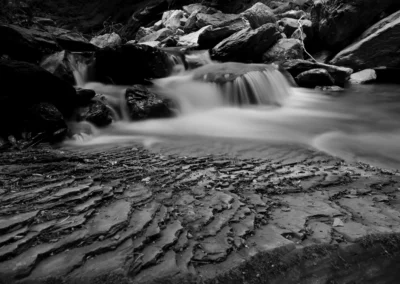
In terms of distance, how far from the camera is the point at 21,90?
545 centimetres

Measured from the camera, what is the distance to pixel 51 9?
24.2 metres

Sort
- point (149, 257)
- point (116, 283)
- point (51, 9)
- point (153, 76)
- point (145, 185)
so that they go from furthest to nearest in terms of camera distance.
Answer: point (51, 9), point (153, 76), point (145, 185), point (149, 257), point (116, 283)

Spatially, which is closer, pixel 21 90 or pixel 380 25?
pixel 21 90

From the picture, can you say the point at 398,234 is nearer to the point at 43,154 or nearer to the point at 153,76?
the point at 43,154

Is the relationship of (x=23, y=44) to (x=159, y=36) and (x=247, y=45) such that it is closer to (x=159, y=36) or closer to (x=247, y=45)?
(x=247, y=45)

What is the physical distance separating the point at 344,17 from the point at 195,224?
13.7m

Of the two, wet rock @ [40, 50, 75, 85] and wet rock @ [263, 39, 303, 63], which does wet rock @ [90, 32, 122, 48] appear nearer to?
wet rock @ [40, 50, 75, 85]

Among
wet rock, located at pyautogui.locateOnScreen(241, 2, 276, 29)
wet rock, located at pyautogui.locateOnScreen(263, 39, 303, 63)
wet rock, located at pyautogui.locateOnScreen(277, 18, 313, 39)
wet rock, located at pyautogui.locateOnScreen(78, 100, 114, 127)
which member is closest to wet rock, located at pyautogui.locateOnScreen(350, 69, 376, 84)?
wet rock, located at pyautogui.locateOnScreen(263, 39, 303, 63)

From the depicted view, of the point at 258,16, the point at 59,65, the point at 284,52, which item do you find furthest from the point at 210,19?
the point at 59,65

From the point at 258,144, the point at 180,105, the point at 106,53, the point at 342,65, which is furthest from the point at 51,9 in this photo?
the point at 258,144

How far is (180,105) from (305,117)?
3853mm

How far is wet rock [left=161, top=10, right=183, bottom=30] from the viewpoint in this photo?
20728 millimetres

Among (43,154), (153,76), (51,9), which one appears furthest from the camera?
(51,9)

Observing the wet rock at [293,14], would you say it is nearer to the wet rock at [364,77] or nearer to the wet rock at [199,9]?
the wet rock at [199,9]
